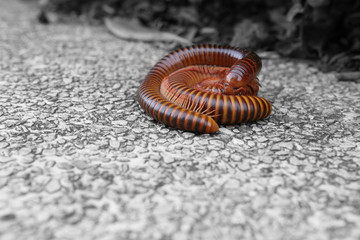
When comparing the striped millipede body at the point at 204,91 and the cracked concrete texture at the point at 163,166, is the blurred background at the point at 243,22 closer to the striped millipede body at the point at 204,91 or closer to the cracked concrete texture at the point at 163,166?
the cracked concrete texture at the point at 163,166

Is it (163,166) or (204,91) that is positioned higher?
(204,91)

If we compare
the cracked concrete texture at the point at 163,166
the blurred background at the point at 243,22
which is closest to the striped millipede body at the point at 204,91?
the cracked concrete texture at the point at 163,166

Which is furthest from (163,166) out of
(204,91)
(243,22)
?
(243,22)

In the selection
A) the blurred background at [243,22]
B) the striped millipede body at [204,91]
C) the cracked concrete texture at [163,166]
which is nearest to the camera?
the cracked concrete texture at [163,166]

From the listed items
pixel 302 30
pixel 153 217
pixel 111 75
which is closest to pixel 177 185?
pixel 153 217

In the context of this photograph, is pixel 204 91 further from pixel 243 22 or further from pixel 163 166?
pixel 243 22

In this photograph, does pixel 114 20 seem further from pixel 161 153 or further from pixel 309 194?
pixel 309 194
